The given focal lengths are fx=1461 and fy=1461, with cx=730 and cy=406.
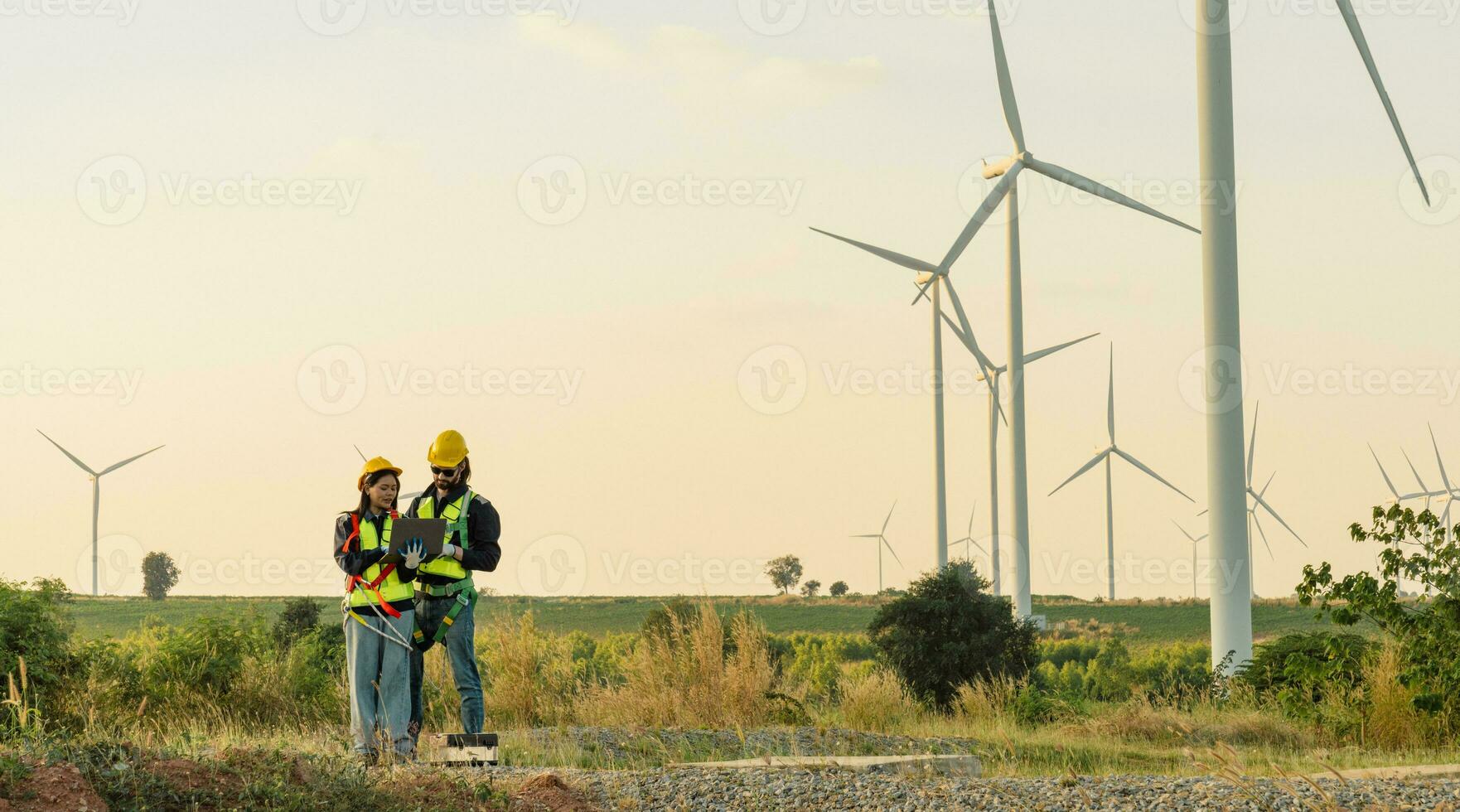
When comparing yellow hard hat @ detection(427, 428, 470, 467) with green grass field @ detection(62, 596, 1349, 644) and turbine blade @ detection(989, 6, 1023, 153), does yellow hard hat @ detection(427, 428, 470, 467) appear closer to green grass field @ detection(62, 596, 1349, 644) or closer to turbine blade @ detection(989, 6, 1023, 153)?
turbine blade @ detection(989, 6, 1023, 153)

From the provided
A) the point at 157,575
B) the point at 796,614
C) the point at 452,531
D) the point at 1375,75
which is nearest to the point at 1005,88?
the point at 1375,75

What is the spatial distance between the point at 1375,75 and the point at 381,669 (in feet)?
60.2

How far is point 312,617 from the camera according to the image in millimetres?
26516

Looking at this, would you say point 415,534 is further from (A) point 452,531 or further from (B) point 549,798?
(B) point 549,798

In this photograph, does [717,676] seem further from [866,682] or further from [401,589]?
[401,589]

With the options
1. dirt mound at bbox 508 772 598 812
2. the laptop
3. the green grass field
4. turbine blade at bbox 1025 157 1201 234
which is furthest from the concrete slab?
the green grass field

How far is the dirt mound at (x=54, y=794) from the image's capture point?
6680 millimetres

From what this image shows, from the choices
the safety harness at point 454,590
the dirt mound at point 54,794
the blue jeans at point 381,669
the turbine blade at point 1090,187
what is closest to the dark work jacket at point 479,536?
the safety harness at point 454,590

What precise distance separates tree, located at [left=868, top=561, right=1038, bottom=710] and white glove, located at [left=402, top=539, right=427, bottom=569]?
11.9 m

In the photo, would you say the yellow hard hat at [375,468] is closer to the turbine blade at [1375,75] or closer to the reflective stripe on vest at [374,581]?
the reflective stripe on vest at [374,581]

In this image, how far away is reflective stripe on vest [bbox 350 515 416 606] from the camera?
10.2 m

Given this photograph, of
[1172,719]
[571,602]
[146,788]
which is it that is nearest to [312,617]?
[1172,719]

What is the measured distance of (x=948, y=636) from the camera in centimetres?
2175

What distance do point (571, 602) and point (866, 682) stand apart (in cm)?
6483
